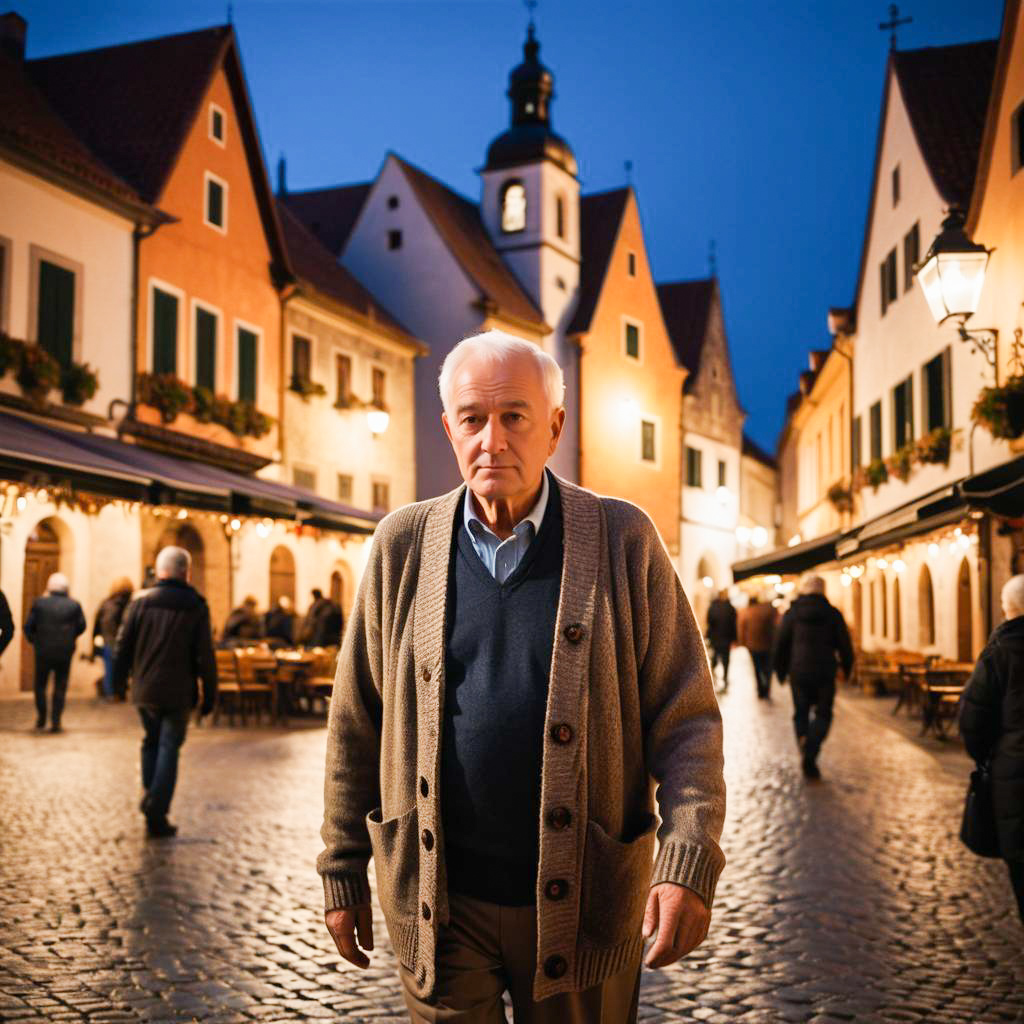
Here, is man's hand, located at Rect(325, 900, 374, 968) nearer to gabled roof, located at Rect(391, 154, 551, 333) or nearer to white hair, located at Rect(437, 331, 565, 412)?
white hair, located at Rect(437, 331, 565, 412)

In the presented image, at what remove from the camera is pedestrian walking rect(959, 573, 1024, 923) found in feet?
19.4

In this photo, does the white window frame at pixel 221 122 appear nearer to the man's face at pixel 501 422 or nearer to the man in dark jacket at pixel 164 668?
the man in dark jacket at pixel 164 668

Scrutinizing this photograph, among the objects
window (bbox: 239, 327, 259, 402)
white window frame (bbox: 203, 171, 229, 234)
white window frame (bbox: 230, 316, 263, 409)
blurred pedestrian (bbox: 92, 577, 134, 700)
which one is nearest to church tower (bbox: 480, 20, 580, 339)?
white window frame (bbox: 230, 316, 263, 409)

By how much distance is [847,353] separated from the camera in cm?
3006

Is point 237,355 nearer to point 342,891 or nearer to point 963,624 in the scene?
point 963,624

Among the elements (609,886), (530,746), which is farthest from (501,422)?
(609,886)

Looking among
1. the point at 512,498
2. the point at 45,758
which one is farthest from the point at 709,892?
the point at 45,758

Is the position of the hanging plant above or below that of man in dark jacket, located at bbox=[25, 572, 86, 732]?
above

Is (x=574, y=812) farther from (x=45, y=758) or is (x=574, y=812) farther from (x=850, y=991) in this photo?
(x=45, y=758)

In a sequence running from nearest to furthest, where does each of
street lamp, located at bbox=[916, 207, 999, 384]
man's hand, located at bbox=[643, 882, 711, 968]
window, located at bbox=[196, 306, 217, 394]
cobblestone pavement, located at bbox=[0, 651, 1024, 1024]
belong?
1. man's hand, located at bbox=[643, 882, 711, 968]
2. cobblestone pavement, located at bbox=[0, 651, 1024, 1024]
3. street lamp, located at bbox=[916, 207, 999, 384]
4. window, located at bbox=[196, 306, 217, 394]

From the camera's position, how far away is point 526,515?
3.00m

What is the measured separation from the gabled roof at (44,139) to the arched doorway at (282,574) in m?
7.80

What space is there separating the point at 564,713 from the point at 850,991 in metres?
3.43

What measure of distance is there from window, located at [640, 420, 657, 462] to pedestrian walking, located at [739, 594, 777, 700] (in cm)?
2112
